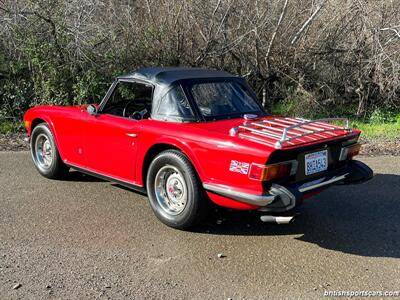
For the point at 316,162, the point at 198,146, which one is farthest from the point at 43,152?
the point at 316,162

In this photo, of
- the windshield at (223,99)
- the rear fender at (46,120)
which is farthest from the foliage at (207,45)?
the windshield at (223,99)

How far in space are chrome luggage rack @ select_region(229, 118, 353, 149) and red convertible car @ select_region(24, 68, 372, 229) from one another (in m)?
0.01

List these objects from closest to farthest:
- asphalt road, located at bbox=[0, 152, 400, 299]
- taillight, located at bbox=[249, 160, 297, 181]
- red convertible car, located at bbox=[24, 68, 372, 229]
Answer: asphalt road, located at bbox=[0, 152, 400, 299]
taillight, located at bbox=[249, 160, 297, 181]
red convertible car, located at bbox=[24, 68, 372, 229]

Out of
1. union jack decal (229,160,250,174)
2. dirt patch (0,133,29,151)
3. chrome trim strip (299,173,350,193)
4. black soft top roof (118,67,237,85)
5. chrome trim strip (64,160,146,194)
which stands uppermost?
black soft top roof (118,67,237,85)

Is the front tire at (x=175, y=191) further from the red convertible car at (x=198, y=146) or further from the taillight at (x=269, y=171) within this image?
the taillight at (x=269, y=171)

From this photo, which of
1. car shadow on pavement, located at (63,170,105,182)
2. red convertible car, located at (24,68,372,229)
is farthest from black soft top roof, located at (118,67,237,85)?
car shadow on pavement, located at (63,170,105,182)

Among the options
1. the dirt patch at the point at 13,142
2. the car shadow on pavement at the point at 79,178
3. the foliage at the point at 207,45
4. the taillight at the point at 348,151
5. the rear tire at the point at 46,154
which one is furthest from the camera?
the foliage at the point at 207,45

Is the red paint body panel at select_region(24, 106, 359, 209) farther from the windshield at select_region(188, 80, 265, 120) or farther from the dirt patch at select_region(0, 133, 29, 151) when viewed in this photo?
the dirt patch at select_region(0, 133, 29, 151)

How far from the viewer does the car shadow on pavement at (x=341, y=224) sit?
4.25 m

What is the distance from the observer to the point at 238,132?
4191 mm

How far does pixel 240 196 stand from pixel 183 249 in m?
0.70

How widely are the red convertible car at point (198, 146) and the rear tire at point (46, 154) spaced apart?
50mm

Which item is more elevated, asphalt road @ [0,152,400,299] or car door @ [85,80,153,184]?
car door @ [85,80,153,184]

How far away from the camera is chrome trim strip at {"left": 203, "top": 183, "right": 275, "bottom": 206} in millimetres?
3855
